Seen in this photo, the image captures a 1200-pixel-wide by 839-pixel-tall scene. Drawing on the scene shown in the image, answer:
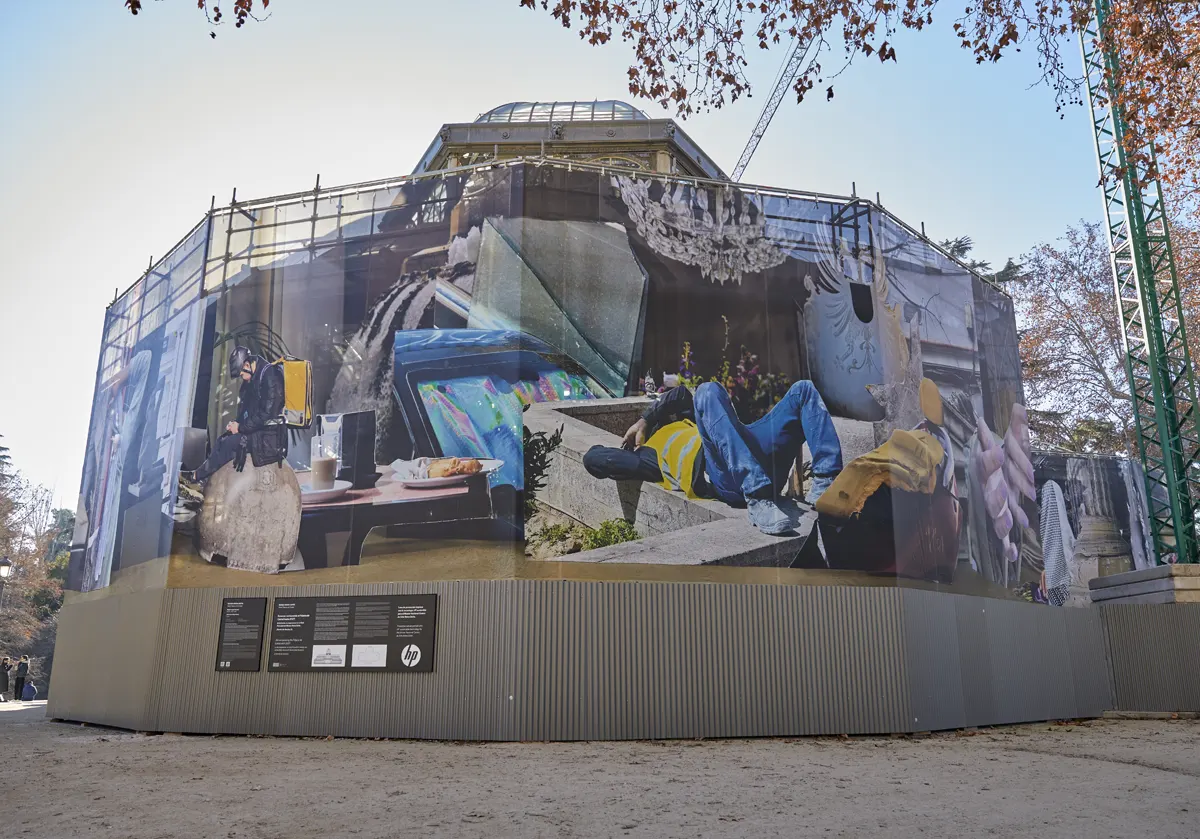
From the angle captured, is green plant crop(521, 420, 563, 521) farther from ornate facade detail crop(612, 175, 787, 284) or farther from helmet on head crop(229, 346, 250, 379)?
helmet on head crop(229, 346, 250, 379)

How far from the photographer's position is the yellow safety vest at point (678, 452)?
1544 centimetres

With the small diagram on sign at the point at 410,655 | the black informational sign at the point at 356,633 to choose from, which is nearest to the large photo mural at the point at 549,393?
the black informational sign at the point at 356,633

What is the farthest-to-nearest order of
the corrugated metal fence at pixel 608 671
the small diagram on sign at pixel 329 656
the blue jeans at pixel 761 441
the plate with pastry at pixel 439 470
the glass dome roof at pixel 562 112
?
the glass dome roof at pixel 562 112
the blue jeans at pixel 761 441
the plate with pastry at pixel 439 470
the small diagram on sign at pixel 329 656
the corrugated metal fence at pixel 608 671

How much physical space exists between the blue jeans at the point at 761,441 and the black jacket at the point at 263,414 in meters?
7.29

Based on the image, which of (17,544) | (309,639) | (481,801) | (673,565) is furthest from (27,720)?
(17,544)

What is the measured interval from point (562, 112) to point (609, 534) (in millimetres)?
14933

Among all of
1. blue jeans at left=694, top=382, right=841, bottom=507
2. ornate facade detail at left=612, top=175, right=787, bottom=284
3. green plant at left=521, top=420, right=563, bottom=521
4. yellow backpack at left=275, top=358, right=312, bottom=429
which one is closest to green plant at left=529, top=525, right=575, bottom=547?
green plant at left=521, top=420, right=563, bottom=521

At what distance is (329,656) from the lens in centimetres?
1424

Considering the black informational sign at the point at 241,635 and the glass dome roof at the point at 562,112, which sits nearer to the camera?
the black informational sign at the point at 241,635

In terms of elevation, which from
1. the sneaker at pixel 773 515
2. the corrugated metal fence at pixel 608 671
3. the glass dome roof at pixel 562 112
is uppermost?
the glass dome roof at pixel 562 112

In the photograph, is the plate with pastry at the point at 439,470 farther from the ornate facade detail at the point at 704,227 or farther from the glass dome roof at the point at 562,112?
the glass dome roof at the point at 562,112

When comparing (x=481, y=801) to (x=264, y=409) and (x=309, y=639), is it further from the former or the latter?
(x=264, y=409)

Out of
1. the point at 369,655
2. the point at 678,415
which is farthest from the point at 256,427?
the point at 678,415

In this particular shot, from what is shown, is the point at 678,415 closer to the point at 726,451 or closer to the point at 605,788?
the point at 726,451
